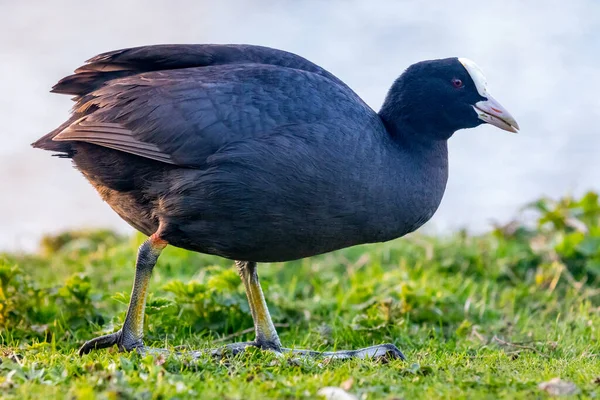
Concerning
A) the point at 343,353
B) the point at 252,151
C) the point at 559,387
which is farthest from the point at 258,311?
the point at 559,387

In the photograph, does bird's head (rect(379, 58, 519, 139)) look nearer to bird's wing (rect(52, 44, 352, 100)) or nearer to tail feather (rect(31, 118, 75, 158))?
bird's wing (rect(52, 44, 352, 100))

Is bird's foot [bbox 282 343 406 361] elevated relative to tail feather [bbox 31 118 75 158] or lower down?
lower down

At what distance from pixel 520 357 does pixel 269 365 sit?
1363 millimetres

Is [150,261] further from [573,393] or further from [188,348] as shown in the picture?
[573,393]

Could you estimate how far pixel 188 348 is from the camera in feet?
14.8

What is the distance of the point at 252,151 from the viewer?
13.9ft

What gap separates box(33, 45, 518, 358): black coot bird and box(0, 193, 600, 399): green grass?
0.50m

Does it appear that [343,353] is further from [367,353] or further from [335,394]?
[335,394]

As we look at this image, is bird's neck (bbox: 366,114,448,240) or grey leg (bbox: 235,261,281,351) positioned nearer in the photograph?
bird's neck (bbox: 366,114,448,240)

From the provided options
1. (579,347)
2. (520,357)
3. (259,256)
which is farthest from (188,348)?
(579,347)

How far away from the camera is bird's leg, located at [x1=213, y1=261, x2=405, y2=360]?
4.44m

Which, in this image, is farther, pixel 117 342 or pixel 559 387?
pixel 117 342

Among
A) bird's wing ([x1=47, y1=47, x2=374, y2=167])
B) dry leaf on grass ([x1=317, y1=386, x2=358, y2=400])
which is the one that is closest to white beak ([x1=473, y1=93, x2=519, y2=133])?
bird's wing ([x1=47, y1=47, x2=374, y2=167])

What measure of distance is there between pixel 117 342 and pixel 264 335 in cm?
83
